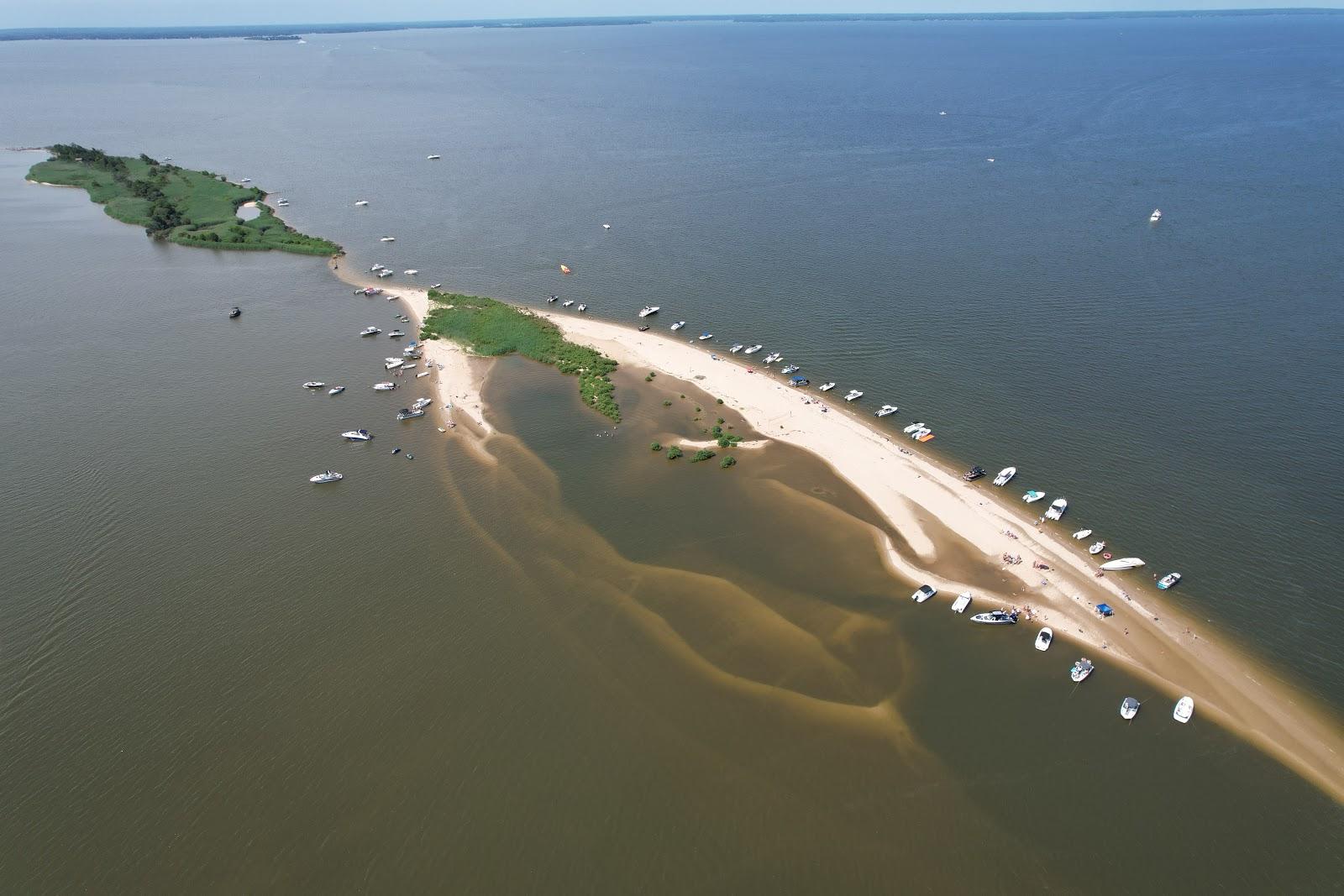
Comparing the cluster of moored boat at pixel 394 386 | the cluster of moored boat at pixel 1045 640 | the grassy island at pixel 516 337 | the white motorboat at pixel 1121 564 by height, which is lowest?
the cluster of moored boat at pixel 394 386

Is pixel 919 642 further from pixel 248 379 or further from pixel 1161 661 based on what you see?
pixel 248 379

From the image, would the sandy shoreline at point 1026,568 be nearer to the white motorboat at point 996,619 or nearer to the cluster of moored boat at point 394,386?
the white motorboat at point 996,619

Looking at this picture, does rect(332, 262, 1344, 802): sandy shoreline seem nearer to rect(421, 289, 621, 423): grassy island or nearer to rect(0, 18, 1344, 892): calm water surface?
rect(0, 18, 1344, 892): calm water surface

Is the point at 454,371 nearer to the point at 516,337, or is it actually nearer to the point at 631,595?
the point at 516,337

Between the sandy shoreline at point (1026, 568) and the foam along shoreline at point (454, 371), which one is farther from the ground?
the sandy shoreline at point (1026, 568)

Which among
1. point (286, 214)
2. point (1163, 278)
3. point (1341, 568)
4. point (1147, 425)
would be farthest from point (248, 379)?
point (1163, 278)

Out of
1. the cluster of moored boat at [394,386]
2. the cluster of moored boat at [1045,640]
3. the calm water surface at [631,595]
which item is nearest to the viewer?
the calm water surface at [631,595]

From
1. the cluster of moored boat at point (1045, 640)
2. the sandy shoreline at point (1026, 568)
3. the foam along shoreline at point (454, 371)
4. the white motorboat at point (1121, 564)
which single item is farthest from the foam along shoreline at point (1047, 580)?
the foam along shoreline at point (454, 371)
